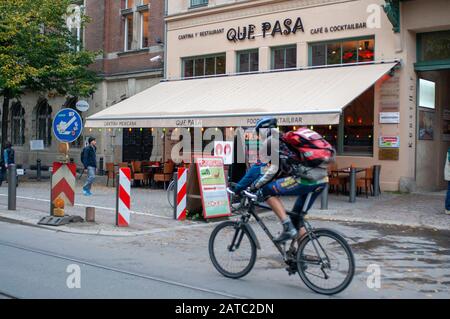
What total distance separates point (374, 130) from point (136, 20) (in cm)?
1269

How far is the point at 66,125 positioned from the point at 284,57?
10335 mm

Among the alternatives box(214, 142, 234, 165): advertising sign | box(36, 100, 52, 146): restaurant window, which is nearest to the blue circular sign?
box(214, 142, 234, 165): advertising sign

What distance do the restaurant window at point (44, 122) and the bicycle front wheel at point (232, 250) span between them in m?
24.3

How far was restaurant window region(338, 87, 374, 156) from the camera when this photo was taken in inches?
700

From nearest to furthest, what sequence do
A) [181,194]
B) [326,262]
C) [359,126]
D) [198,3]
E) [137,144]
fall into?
[326,262] < [181,194] < [359,126] < [198,3] < [137,144]

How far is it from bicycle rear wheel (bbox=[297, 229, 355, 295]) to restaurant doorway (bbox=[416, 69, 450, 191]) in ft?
39.4

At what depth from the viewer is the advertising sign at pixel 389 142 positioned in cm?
1692

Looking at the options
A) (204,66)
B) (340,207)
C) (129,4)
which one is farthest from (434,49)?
(129,4)

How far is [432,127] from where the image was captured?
1830 cm

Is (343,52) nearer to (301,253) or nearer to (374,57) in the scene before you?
(374,57)

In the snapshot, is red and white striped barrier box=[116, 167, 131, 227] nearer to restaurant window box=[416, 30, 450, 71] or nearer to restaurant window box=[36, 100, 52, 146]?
restaurant window box=[416, 30, 450, 71]

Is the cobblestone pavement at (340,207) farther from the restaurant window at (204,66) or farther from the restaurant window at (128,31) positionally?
the restaurant window at (128,31)

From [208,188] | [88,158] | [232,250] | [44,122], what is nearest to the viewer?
[232,250]
